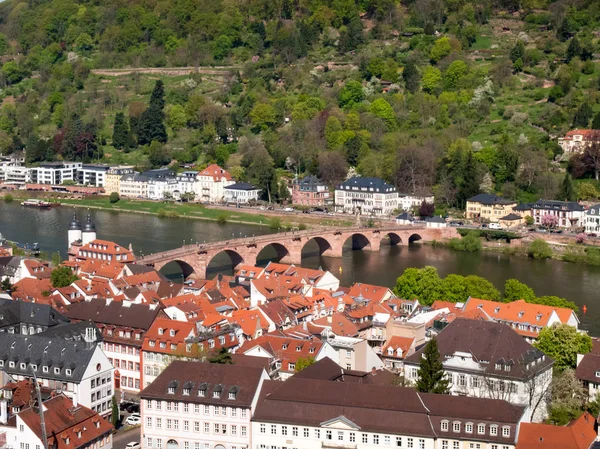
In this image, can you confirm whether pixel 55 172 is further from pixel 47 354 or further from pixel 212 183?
pixel 47 354

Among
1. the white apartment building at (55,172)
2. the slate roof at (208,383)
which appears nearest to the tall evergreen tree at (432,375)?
the slate roof at (208,383)

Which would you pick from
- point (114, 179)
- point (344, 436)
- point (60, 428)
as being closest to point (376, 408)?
point (344, 436)

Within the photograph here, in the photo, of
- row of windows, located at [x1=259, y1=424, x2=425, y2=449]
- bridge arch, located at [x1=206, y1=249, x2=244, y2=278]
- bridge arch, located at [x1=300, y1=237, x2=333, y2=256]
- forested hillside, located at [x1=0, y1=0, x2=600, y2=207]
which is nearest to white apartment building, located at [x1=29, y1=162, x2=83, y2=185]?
forested hillside, located at [x1=0, y1=0, x2=600, y2=207]

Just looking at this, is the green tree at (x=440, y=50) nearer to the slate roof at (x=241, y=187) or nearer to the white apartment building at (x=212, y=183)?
the white apartment building at (x=212, y=183)

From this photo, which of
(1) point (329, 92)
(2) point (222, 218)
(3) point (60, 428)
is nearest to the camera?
(3) point (60, 428)

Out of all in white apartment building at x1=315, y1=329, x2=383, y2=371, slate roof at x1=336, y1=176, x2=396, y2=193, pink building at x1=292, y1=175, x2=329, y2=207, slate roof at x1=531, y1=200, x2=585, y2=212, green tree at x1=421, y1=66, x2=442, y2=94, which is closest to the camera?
white apartment building at x1=315, y1=329, x2=383, y2=371

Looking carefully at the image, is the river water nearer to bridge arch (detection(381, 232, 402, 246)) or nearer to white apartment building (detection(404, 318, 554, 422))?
bridge arch (detection(381, 232, 402, 246))

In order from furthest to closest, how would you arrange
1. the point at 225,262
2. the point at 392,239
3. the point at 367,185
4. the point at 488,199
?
the point at 367,185
the point at 488,199
the point at 392,239
the point at 225,262
